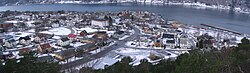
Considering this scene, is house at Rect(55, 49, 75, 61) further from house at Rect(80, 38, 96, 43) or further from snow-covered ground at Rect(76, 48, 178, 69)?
house at Rect(80, 38, 96, 43)

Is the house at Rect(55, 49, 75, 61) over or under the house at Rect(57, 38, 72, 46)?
under

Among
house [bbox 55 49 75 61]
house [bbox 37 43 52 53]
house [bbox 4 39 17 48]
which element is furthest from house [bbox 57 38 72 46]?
house [bbox 4 39 17 48]

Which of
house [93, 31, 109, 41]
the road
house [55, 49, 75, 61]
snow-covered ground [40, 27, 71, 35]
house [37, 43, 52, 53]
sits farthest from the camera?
snow-covered ground [40, 27, 71, 35]

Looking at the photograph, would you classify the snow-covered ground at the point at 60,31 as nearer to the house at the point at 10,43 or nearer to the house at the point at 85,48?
the house at the point at 10,43

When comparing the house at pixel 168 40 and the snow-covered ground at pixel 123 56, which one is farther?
the house at pixel 168 40

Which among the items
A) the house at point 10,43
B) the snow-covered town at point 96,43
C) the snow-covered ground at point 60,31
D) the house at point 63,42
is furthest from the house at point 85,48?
the snow-covered ground at point 60,31

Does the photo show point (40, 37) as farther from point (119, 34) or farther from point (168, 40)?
point (168, 40)

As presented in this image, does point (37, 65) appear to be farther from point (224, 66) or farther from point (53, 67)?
point (224, 66)

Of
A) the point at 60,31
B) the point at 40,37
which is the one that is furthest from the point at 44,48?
the point at 60,31

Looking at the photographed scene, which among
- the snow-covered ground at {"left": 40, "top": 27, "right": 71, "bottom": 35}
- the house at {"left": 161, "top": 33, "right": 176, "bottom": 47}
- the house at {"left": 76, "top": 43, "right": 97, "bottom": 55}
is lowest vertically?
the house at {"left": 161, "top": 33, "right": 176, "bottom": 47}

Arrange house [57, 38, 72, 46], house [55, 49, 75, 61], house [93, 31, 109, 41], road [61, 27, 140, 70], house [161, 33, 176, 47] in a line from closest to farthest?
road [61, 27, 140, 70], house [55, 49, 75, 61], house [57, 38, 72, 46], house [161, 33, 176, 47], house [93, 31, 109, 41]

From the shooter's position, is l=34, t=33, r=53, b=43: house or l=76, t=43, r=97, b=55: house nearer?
l=76, t=43, r=97, b=55: house
